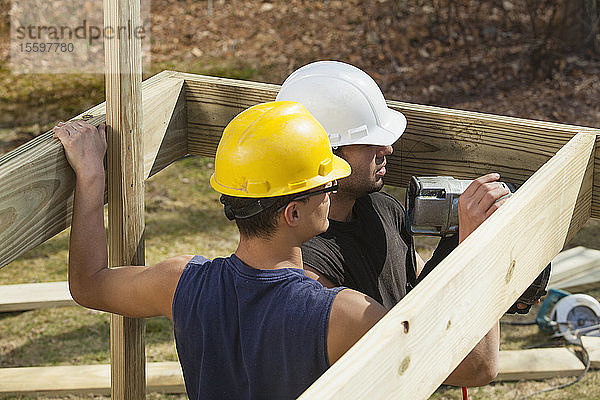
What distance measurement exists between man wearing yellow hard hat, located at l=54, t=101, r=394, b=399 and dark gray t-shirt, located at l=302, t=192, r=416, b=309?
15.5 inches

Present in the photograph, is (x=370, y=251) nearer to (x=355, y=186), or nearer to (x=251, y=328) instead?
(x=355, y=186)

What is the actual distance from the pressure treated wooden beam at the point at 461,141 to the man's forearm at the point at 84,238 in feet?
2.66

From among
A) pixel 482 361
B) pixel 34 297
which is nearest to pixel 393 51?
pixel 34 297

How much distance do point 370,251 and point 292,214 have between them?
722 mm

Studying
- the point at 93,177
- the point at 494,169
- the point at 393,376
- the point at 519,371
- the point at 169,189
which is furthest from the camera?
the point at 169,189

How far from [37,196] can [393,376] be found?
1165 mm

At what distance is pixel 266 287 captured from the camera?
6.47ft

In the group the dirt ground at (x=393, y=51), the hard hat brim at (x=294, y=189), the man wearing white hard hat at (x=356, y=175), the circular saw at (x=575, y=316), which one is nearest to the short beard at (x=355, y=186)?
the man wearing white hard hat at (x=356, y=175)

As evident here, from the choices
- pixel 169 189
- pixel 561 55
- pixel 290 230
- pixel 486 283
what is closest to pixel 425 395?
pixel 486 283

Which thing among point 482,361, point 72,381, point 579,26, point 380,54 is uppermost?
point 482,361

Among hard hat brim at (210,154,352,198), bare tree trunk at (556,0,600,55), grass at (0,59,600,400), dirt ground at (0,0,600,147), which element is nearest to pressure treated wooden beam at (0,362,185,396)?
grass at (0,59,600,400)

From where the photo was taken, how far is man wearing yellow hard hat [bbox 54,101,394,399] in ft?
6.21

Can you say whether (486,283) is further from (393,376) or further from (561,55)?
(561,55)

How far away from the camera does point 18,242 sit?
7.04ft
